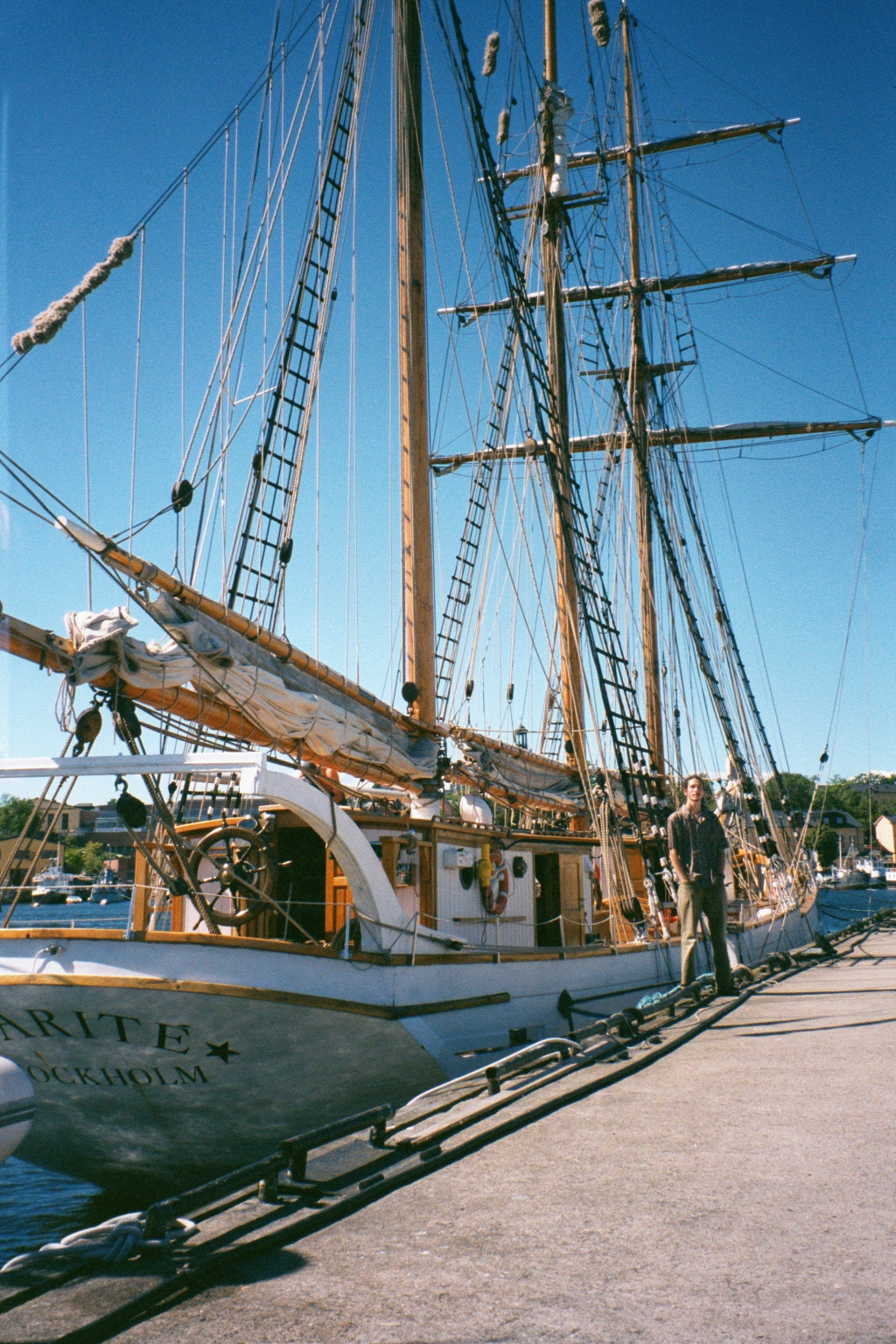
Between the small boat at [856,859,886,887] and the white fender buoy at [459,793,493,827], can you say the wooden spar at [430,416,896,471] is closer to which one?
the white fender buoy at [459,793,493,827]

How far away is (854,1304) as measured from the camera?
9.00 ft

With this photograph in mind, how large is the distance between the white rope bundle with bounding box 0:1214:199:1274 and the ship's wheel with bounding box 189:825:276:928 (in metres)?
4.36

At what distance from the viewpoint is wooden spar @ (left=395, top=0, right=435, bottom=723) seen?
13.8 metres

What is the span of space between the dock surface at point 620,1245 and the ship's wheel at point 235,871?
413 centimetres

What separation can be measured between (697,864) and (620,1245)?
23.4 ft

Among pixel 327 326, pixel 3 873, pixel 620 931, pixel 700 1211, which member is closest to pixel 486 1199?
pixel 700 1211

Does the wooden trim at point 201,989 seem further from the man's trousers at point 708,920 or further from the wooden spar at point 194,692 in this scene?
the man's trousers at point 708,920

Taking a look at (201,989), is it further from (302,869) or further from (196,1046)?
(302,869)

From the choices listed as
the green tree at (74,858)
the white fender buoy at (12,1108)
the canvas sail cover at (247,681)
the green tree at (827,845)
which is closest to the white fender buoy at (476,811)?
the canvas sail cover at (247,681)

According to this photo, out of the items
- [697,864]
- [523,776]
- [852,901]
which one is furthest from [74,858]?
[697,864]

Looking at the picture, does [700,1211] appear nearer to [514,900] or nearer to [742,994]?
[742,994]

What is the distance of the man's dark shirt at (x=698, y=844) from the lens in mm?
10031

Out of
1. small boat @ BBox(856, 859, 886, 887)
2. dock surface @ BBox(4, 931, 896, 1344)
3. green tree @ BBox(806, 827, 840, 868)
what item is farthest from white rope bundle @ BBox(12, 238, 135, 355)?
small boat @ BBox(856, 859, 886, 887)

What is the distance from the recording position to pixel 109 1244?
3363 mm
